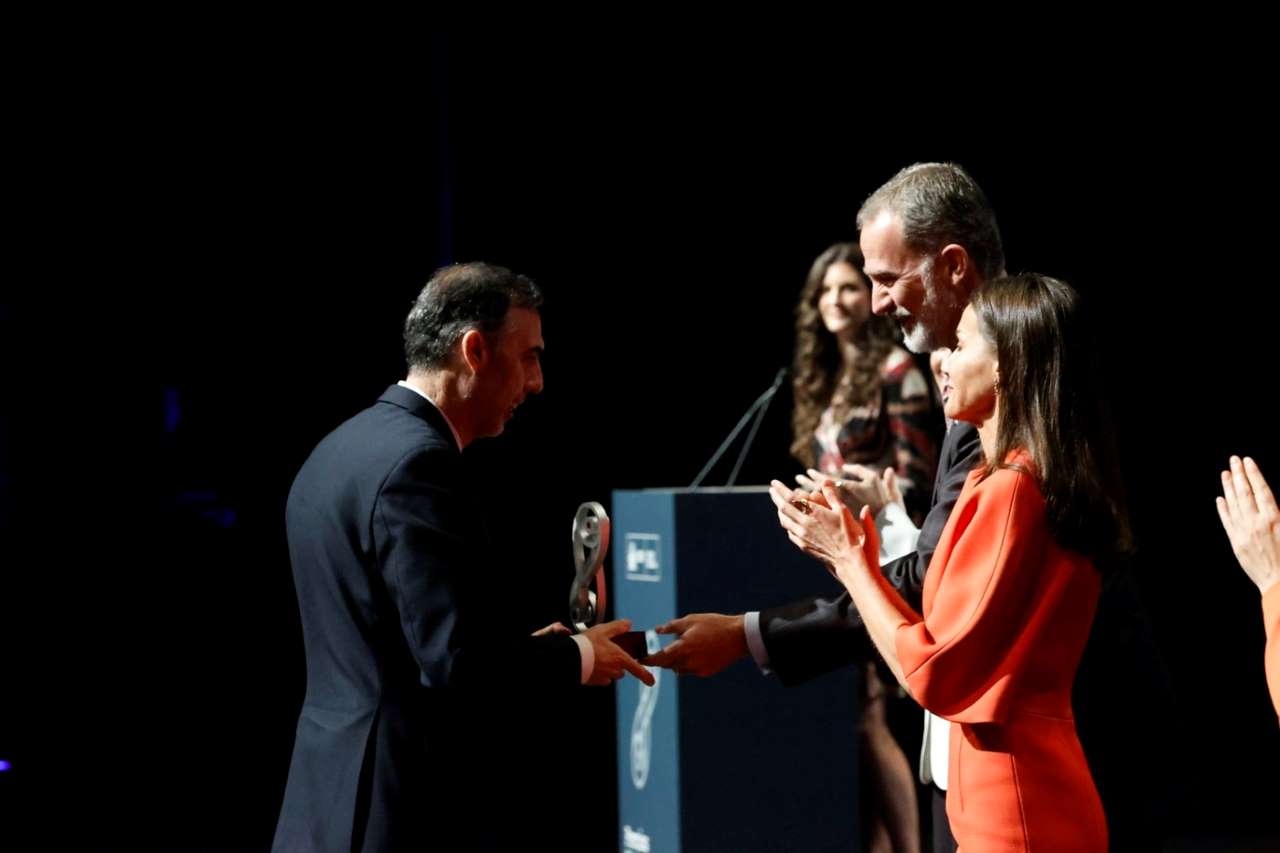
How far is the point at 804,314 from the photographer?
4.59 meters

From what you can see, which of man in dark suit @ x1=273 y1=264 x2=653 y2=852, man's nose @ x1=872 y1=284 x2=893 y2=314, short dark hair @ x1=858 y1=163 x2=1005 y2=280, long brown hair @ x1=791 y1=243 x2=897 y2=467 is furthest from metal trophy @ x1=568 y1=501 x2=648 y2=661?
long brown hair @ x1=791 y1=243 x2=897 y2=467

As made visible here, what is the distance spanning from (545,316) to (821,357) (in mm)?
1231

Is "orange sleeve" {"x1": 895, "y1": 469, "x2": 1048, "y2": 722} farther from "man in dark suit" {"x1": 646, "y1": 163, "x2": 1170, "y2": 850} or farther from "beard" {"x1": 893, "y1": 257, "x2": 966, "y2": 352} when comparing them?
"beard" {"x1": 893, "y1": 257, "x2": 966, "y2": 352}

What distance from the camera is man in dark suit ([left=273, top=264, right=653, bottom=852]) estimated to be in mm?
2246

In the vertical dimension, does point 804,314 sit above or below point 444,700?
above

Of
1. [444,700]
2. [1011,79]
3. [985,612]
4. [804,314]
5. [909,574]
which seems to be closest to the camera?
[985,612]

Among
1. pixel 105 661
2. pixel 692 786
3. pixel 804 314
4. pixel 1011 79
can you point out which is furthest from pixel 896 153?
pixel 105 661

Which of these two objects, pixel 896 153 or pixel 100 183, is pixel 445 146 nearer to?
pixel 100 183

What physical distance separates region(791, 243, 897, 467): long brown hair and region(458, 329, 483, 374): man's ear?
1.93 metres

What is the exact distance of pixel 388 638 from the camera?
Answer: 2.31 m

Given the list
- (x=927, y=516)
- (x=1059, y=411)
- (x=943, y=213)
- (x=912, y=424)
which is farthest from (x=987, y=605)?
(x=912, y=424)

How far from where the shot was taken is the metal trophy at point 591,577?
274 cm

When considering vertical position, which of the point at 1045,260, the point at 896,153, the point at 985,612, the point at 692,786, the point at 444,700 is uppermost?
the point at 896,153

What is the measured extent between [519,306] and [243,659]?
299 cm
